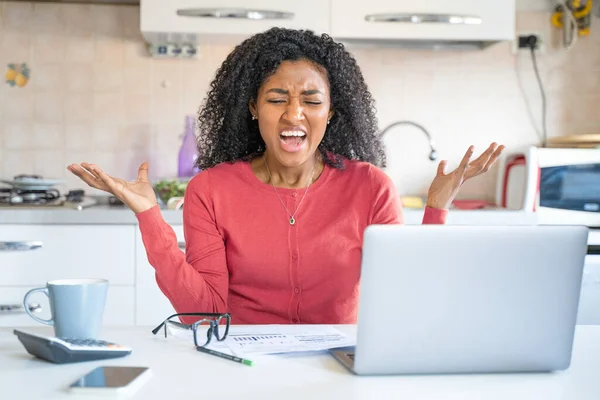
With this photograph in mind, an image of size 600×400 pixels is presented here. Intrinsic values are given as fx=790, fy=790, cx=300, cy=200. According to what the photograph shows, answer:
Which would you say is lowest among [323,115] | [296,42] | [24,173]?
[24,173]

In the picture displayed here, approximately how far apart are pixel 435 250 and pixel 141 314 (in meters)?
1.82

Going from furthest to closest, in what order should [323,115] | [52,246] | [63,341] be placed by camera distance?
[52,246]
[323,115]
[63,341]

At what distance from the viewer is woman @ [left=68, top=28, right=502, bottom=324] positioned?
5.57 feet

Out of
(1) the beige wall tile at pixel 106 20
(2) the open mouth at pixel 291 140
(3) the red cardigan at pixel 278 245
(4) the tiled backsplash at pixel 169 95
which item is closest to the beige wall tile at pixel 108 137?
(4) the tiled backsplash at pixel 169 95

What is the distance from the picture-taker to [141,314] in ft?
8.71

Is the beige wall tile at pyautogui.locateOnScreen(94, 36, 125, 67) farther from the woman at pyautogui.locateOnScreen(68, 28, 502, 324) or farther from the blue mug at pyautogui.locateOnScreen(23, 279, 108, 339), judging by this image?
the blue mug at pyautogui.locateOnScreen(23, 279, 108, 339)

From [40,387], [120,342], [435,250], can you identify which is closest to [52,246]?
[120,342]

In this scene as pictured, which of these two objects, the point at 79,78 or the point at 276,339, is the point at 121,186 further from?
the point at 79,78

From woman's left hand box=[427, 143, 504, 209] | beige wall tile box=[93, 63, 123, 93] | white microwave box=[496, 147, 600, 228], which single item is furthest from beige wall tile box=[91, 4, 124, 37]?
woman's left hand box=[427, 143, 504, 209]

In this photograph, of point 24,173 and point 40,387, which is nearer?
point 40,387

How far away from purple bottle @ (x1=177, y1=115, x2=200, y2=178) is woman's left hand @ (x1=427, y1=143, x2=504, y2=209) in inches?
63.3

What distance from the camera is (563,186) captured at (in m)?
2.92

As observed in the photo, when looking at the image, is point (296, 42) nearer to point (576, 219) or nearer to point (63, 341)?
point (63, 341)

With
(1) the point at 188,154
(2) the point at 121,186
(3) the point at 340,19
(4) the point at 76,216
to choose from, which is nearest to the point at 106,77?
(1) the point at 188,154
